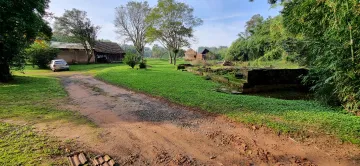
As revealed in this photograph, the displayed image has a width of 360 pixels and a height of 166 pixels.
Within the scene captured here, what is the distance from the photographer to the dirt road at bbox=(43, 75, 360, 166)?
3086mm

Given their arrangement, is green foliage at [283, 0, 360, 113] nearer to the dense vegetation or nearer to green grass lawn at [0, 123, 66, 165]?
the dense vegetation

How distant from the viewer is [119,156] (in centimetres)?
319

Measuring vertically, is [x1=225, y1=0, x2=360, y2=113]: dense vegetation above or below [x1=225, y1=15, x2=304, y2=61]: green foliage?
below

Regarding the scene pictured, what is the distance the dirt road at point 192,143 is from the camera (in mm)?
3086

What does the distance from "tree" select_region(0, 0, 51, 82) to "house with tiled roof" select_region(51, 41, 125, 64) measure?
18.9 meters

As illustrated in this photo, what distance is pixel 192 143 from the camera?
363cm

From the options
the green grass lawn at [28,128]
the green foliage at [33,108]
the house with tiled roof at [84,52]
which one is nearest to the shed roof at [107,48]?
the house with tiled roof at [84,52]

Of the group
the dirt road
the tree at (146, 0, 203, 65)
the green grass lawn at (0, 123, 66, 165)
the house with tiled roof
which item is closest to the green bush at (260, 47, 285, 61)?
the tree at (146, 0, 203, 65)

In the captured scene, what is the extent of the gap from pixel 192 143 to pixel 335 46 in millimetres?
4542

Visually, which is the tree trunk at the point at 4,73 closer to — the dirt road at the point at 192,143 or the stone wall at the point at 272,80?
the dirt road at the point at 192,143

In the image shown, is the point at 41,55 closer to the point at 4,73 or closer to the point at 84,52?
the point at 4,73

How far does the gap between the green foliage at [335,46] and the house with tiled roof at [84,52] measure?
1167 inches

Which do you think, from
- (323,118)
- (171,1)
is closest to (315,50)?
(323,118)

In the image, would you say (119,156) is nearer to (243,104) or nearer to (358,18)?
(243,104)
